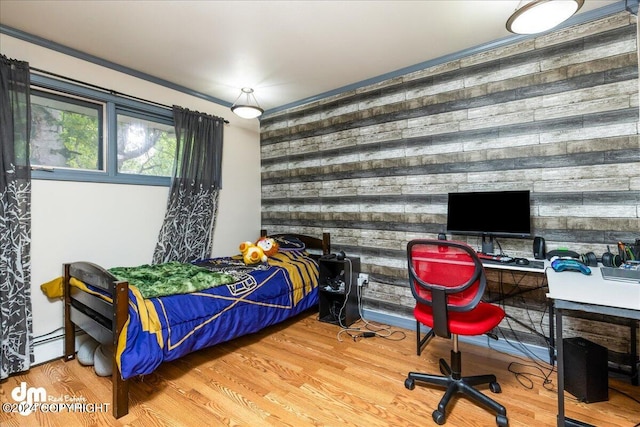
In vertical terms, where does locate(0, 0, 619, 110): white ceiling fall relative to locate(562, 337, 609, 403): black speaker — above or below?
above

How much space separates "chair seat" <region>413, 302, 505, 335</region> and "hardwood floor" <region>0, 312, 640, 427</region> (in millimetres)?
523

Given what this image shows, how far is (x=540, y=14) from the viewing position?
5.89ft

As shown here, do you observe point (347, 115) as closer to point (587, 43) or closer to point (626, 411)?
point (587, 43)

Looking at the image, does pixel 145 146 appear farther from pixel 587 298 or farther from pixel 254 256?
pixel 587 298

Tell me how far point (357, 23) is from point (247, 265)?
95.4 inches

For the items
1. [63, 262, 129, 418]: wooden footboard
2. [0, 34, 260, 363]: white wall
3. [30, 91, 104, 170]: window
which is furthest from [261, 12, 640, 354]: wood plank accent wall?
[63, 262, 129, 418]: wooden footboard

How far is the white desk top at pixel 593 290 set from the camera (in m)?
1.35

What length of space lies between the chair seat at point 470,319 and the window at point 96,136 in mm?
2944

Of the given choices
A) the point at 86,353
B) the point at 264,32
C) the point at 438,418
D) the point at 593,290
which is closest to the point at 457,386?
the point at 438,418

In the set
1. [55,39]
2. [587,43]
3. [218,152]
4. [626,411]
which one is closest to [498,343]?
[626,411]

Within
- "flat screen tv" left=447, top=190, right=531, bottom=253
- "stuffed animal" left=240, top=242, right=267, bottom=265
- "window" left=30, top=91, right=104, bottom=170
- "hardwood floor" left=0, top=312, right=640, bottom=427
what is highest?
"window" left=30, top=91, right=104, bottom=170

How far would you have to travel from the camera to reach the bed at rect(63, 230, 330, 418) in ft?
5.92

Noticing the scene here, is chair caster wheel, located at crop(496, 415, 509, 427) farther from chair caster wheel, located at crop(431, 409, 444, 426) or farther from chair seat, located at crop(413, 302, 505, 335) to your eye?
chair seat, located at crop(413, 302, 505, 335)

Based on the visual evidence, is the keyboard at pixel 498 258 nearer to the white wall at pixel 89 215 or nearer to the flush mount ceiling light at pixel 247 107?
the flush mount ceiling light at pixel 247 107
